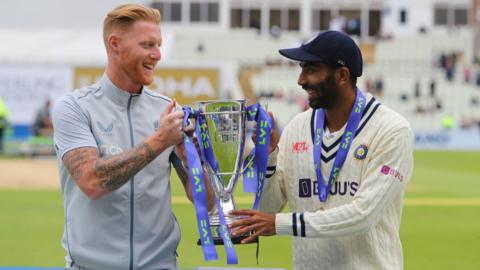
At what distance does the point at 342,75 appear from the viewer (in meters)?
3.94

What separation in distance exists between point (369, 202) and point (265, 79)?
36.1 meters

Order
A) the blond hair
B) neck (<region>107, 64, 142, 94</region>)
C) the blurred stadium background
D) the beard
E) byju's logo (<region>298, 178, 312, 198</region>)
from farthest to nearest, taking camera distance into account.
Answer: the blurred stadium background < byju's logo (<region>298, 178, 312, 198</region>) < the beard < neck (<region>107, 64, 142, 94</region>) < the blond hair

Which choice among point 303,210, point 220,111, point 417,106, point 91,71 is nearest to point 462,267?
point 303,210

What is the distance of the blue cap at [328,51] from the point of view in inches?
151

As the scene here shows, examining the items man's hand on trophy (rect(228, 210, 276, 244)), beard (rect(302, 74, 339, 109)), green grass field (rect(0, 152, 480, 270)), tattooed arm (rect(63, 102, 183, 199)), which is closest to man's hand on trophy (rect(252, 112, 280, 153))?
beard (rect(302, 74, 339, 109))

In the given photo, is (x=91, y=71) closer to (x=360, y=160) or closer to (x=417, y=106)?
(x=417, y=106)

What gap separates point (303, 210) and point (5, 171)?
16.8 meters

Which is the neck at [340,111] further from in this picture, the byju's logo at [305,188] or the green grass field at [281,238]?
the green grass field at [281,238]

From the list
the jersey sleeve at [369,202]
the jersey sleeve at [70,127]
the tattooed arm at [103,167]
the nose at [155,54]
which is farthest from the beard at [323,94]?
the jersey sleeve at [70,127]

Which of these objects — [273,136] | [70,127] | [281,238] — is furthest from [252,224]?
[281,238]

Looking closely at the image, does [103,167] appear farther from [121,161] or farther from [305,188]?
[305,188]

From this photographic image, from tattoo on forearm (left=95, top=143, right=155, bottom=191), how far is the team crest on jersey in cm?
96

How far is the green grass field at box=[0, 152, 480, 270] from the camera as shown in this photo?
9.16 m

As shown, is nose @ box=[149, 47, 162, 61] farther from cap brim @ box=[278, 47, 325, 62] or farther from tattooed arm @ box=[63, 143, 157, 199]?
cap brim @ box=[278, 47, 325, 62]
